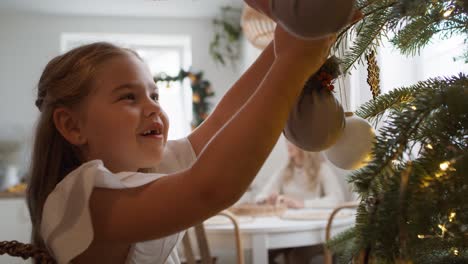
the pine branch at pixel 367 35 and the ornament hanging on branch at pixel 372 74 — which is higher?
the pine branch at pixel 367 35

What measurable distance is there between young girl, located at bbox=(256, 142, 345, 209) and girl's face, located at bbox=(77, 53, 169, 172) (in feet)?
7.76

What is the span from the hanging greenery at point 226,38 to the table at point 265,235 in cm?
292

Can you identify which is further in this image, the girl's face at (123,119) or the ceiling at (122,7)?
the ceiling at (122,7)

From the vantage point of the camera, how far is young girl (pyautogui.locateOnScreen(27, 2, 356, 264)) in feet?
1.35

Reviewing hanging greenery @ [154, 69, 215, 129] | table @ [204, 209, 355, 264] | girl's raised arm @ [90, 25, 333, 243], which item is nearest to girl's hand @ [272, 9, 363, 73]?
girl's raised arm @ [90, 25, 333, 243]

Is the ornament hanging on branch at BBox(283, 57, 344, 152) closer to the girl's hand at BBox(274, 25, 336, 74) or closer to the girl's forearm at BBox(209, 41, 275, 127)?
the girl's hand at BBox(274, 25, 336, 74)

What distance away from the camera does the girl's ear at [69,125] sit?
65 cm

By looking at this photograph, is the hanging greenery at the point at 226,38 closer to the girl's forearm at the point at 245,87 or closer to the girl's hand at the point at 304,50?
the girl's forearm at the point at 245,87

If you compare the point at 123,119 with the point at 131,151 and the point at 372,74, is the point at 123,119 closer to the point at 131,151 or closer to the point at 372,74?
the point at 131,151

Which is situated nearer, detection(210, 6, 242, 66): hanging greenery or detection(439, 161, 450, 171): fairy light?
detection(439, 161, 450, 171): fairy light

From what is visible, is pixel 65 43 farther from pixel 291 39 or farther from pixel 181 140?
pixel 291 39

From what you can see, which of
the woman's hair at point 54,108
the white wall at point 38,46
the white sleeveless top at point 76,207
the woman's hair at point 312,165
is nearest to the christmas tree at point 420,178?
the white sleeveless top at point 76,207

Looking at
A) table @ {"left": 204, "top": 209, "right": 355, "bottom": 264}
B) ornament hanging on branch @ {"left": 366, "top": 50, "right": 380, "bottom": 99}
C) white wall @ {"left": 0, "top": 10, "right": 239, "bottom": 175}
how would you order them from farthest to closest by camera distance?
white wall @ {"left": 0, "top": 10, "right": 239, "bottom": 175}, table @ {"left": 204, "top": 209, "right": 355, "bottom": 264}, ornament hanging on branch @ {"left": 366, "top": 50, "right": 380, "bottom": 99}

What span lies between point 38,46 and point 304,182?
3078 mm
